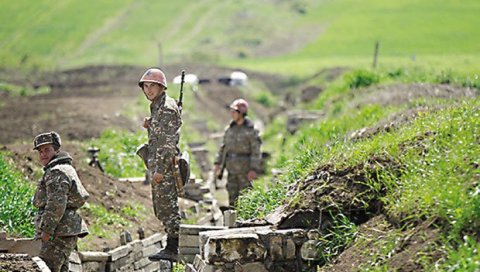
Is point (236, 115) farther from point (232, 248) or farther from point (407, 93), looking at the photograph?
point (407, 93)

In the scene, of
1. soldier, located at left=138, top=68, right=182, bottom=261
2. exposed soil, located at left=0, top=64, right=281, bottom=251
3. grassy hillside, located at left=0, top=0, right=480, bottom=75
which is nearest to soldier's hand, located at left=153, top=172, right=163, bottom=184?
soldier, located at left=138, top=68, right=182, bottom=261

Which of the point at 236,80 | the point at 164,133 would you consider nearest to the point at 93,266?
the point at 164,133

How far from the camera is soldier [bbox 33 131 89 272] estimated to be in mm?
9734

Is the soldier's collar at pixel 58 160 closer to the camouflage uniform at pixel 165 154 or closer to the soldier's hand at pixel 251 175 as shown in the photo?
the camouflage uniform at pixel 165 154

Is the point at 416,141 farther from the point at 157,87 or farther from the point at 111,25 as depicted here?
the point at 111,25

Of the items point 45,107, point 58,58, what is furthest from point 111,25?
point 45,107

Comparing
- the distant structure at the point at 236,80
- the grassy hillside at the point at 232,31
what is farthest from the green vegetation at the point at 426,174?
the grassy hillside at the point at 232,31

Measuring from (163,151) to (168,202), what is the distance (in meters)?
0.56

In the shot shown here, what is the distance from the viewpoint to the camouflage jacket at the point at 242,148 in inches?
605

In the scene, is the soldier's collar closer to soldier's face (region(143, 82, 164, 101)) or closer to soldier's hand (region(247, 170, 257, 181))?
soldier's face (region(143, 82, 164, 101))

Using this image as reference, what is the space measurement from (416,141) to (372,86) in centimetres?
1722

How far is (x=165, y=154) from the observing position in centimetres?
1065

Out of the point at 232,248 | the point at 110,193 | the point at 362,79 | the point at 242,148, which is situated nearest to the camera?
the point at 232,248

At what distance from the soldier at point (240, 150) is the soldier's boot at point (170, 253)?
14.7 ft
